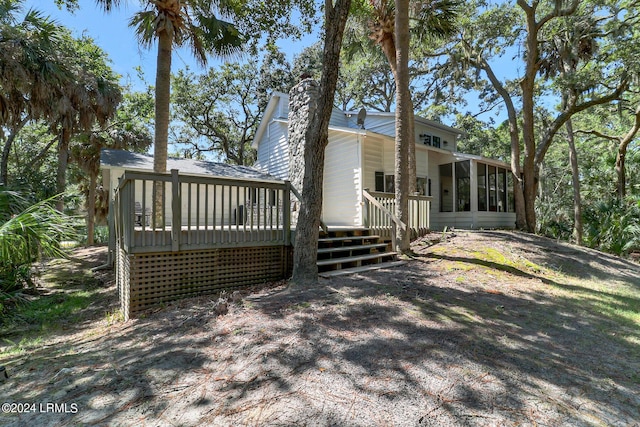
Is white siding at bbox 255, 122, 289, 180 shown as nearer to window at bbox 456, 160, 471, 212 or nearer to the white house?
the white house

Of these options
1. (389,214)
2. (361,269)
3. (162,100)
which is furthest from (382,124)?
(361,269)

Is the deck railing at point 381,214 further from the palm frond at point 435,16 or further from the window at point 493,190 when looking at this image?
the window at point 493,190

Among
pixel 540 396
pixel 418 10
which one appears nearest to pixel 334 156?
pixel 418 10

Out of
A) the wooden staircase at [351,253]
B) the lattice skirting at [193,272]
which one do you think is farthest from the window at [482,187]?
the lattice skirting at [193,272]

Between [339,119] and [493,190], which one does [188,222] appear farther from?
[493,190]

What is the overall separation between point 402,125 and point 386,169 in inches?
162

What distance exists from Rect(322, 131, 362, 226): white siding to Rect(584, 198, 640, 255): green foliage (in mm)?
9763

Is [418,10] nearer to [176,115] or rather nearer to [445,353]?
[445,353]

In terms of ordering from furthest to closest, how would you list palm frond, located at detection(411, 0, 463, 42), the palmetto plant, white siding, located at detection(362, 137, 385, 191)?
white siding, located at detection(362, 137, 385, 191) < palm frond, located at detection(411, 0, 463, 42) < the palmetto plant

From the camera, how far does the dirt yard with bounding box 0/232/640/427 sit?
2223 mm

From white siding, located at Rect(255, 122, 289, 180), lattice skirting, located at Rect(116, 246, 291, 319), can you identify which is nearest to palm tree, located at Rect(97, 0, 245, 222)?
lattice skirting, located at Rect(116, 246, 291, 319)

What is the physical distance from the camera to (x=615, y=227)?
11.9m

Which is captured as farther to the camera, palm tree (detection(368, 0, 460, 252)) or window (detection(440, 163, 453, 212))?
window (detection(440, 163, 453, 212))

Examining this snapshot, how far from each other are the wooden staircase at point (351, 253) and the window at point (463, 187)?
7402mm
